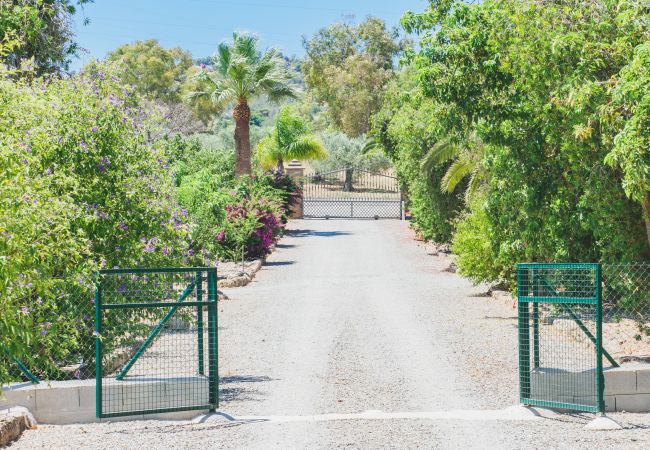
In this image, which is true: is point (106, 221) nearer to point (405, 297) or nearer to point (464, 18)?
point (464, 18)

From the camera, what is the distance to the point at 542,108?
47.2ft

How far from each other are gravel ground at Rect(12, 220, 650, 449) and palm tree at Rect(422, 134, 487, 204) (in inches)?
99.9

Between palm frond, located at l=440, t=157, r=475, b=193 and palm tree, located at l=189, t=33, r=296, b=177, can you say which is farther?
palm tree, located at l=189, t=33, r=296, b=177

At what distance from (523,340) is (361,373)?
268cm

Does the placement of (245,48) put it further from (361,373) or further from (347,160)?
(347,160)

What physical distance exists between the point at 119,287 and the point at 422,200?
70.9 feet

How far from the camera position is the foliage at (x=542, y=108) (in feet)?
41.7

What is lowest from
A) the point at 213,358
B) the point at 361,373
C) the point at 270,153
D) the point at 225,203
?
the point at 361,373

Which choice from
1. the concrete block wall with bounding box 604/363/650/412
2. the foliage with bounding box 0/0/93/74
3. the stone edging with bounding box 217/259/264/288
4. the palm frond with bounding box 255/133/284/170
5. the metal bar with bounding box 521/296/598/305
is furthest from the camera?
the palm frond with bounding box 255/133/284/170

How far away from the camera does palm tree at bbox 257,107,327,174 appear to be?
45.0 metres

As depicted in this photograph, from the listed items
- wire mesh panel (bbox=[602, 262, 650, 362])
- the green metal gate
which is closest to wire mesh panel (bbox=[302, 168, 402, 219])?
wire mesh panel (bbox=[602, 262, 650, 362])

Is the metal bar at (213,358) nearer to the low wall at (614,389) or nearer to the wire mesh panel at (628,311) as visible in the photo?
the low wall at (614,389)

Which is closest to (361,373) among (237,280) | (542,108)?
(542,108)

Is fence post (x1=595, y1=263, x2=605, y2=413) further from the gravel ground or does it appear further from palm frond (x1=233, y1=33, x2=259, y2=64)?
palm frond (x1=233, y1=33, x2=259, y2=64)
